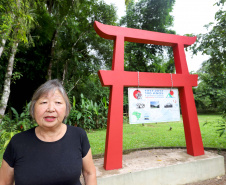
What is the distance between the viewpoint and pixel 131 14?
1270cm

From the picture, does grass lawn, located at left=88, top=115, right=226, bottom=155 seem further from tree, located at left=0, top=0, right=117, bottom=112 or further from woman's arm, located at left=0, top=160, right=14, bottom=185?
tree, located at left=0, top=0, right=117, bottom=112

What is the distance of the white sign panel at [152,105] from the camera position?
269 cm

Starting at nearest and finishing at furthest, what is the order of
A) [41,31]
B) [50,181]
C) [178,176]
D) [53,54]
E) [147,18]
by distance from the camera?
[50,181] → [178,176] → [41,31] → [53,54] → [147,18]

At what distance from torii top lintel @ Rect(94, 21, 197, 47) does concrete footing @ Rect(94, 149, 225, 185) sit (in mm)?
2078

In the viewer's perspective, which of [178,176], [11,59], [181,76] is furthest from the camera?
[11,59]

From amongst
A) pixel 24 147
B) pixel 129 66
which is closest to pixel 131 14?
pixel 129 66

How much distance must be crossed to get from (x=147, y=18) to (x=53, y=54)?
782cm

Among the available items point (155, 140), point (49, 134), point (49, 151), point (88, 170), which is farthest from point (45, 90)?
point (155, 140)

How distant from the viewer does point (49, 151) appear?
1.16 m

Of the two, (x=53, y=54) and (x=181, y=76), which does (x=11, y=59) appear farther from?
(x=181, y=76)

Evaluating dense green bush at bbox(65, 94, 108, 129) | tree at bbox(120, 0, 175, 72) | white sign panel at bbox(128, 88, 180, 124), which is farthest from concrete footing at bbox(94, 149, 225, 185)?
tree at bbox(120, 0, 175, 72)

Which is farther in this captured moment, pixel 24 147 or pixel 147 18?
pixel 147 18

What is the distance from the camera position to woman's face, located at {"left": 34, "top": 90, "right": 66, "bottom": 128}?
1212 mm

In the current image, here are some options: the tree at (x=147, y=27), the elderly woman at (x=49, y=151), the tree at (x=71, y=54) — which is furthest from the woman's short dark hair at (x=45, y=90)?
the tree at (x=147, y=27)
